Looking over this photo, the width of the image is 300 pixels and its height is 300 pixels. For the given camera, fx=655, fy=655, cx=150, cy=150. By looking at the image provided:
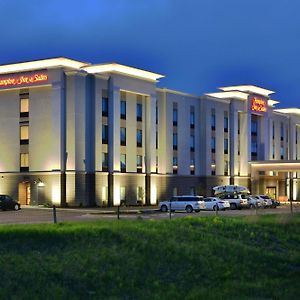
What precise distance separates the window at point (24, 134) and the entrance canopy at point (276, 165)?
35.4 meters

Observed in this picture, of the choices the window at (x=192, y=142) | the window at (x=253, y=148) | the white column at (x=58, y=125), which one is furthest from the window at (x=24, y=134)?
the window at (x=253, y=148)

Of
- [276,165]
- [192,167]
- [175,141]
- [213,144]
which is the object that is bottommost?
[192,167]

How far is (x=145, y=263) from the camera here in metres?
19.2

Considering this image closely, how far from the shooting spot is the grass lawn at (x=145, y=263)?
16.5 m

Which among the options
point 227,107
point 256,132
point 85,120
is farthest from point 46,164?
point 256,132

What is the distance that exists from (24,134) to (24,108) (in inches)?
106

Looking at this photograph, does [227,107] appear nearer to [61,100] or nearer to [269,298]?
[61,100]

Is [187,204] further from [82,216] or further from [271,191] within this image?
[271,191]

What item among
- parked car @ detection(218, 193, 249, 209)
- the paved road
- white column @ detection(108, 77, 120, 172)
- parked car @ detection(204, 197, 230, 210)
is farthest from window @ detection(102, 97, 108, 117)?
parked car @ detection(204, 197, 230, 210)

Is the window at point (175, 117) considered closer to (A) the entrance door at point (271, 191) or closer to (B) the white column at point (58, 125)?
(B) the white column at point (58, 125)

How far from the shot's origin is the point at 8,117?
68375mm

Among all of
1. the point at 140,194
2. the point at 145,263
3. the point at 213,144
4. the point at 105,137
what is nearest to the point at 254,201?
the point at 140,194

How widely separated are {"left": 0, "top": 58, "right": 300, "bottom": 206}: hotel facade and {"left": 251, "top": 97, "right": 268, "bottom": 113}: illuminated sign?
4913 millimetres

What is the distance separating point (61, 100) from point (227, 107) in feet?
98.7
